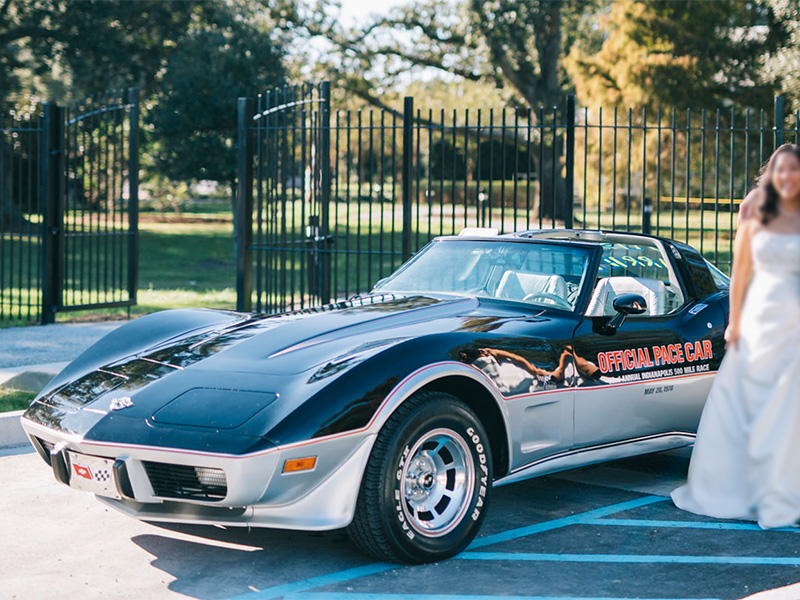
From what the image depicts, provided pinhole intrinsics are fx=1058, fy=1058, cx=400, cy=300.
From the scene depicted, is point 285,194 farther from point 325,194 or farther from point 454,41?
point 454,41

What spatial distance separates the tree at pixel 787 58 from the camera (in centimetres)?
2486

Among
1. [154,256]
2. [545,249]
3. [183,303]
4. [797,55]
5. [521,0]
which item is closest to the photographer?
[545,249]

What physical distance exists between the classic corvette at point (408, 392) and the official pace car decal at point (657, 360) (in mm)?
12

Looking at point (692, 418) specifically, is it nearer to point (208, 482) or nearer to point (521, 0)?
point (208, 482)

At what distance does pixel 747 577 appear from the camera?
468 centimetres

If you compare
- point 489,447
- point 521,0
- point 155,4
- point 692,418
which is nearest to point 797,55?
A: point 521,0

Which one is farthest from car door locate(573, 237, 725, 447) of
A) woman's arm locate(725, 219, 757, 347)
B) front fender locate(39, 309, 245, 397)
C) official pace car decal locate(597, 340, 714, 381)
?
front fender locate(39, 309, 245, 397)

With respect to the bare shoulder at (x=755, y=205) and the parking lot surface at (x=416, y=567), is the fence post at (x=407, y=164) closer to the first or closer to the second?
the parking lot surface at (x=416, y=567)

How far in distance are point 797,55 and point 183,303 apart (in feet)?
54.5

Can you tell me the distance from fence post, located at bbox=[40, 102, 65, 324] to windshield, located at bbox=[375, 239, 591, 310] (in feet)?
24.7

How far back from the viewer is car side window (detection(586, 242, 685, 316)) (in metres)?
6.00

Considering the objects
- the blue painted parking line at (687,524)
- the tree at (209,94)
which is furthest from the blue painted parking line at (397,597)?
the tree at (209,94)

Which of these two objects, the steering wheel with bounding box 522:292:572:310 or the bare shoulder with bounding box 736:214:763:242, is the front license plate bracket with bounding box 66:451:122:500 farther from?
the bare shoulder with bounding box 736:214:763:242

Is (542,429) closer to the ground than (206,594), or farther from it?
farther from it
